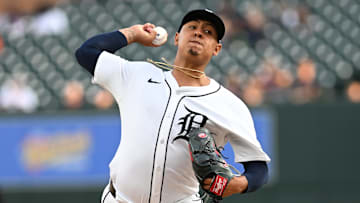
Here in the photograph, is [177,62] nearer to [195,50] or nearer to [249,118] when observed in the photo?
[195,50]

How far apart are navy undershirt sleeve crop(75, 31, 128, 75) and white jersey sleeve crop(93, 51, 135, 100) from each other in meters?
0.04

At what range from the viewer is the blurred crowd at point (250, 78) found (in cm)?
936

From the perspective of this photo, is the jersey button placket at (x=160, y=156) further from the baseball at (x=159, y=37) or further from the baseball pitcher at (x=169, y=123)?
the baseball at (x=159, y=37)

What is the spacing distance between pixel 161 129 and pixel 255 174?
54 cm

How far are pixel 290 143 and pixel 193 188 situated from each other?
20.2ft

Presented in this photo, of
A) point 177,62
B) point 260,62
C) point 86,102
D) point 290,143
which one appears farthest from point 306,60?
point 177,62

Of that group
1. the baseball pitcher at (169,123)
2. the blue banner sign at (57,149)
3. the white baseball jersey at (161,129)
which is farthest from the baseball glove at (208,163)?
the blue banner sign at (57,149)

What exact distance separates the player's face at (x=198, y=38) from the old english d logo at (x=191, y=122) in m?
0.35

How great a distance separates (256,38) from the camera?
11242 millimetres

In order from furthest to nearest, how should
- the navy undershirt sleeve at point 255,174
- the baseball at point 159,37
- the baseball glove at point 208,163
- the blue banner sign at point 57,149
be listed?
the blue banner sign at point 57,149, the baseball at point 159,37, the navy undershirt sleeve at point 255,174, the baseball glove at point 208,163

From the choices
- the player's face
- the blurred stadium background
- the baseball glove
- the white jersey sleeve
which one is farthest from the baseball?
the blurred stadium background

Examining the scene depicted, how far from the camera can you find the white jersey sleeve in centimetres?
322

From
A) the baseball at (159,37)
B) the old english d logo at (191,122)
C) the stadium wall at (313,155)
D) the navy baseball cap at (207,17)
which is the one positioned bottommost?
the stadium wall at (313,155)

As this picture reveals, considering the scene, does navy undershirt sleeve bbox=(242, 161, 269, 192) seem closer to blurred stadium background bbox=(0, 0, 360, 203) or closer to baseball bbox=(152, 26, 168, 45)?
baseball bbox=(152, 26, 168, 45)
